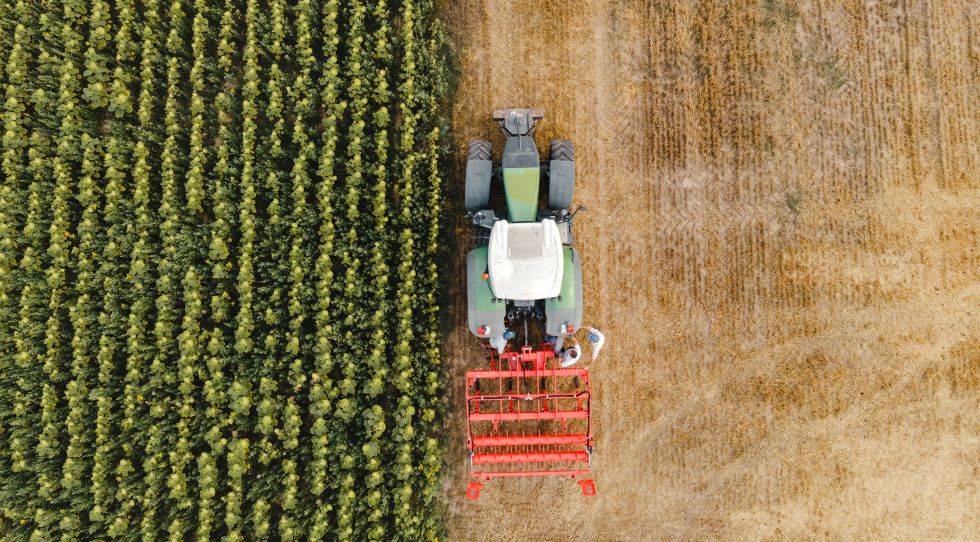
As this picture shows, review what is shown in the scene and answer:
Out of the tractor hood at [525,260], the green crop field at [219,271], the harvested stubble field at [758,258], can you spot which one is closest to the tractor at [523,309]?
the tractor hood at [525,260]

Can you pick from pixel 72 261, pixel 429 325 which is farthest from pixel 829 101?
pixel 72 261

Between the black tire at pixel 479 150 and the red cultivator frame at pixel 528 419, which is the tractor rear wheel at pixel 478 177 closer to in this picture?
the black tire at pixel 479 150

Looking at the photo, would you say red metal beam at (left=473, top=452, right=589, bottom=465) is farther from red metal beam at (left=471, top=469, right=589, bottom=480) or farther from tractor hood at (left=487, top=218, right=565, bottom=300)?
tractor hood at (left=487, top=218, right=565, bottom=300)

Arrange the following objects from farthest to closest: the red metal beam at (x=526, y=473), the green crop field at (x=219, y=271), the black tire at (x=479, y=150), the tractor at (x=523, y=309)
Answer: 1. the black tire at (x=479, y=150)
2. the green crop field at (x=219, y=271)
3. the red metal beam at (x=526, y=473)
4. the tractor at (x=523, y=309)

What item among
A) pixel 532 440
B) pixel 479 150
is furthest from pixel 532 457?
pixel 479 150

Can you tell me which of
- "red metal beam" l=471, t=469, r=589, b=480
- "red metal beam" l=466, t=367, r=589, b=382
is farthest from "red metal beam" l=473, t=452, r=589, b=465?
"red metal beam" l=466, t=367, r=589, b=382

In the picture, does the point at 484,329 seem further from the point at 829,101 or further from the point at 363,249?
the point at 829,101
